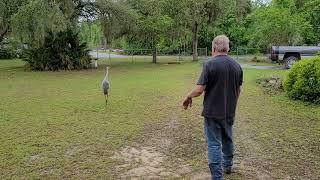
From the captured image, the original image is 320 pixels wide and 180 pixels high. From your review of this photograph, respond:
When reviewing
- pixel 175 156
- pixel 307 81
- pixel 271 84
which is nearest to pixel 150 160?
pixel 175 156

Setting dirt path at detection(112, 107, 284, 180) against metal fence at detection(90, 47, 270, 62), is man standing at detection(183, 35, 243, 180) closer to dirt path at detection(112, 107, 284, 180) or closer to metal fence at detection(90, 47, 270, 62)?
dirt path at detection(112, 107, 284, 180)

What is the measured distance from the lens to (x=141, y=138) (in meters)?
7.35

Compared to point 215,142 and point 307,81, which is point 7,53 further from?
point 215,142

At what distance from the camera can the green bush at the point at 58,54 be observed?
2516 centimetres

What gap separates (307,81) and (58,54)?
17.4m

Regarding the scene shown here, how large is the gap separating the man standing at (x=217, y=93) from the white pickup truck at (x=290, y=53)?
18.3 meters

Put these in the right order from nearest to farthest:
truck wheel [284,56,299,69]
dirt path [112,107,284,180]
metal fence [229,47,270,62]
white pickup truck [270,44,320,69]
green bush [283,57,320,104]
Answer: dirt path [112,107,284,180]
green bush [283,57,320,104]
white pickup truck [270,44,320,69]
truck wheel [284,56,299,69]
metal fence [229,47,270,62]

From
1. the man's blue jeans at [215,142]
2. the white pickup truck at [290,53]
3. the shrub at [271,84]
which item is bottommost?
the shrub at [271,84]

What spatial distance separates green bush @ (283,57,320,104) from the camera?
35.7 feet

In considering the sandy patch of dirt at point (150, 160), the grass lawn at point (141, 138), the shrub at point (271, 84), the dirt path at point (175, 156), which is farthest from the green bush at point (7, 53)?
the sandy patch of dirt at point (150, 160)

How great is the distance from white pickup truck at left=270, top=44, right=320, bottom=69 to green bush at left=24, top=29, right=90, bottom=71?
11029 mm

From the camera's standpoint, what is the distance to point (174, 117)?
30.9 feet

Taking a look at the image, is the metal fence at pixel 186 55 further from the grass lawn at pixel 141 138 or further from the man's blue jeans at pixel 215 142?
the man's blue jeans at pixel 215 142

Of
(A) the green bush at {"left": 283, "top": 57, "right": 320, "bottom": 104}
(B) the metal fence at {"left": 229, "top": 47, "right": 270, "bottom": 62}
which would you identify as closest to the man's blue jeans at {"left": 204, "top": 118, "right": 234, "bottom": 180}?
(A) the green bush at {"left": 283, "top": 57, "right": 320, "bottom": 104}
